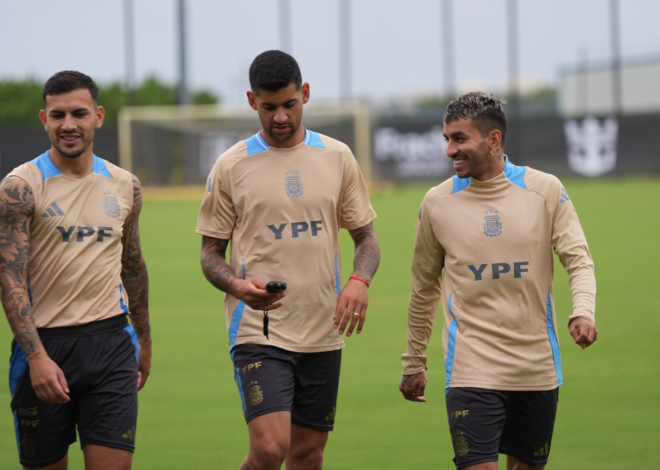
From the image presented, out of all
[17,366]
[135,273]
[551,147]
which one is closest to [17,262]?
[17,366]

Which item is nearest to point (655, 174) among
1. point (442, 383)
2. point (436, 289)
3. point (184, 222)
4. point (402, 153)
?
point (402, 153)

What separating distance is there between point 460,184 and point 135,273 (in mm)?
1738

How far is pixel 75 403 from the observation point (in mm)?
4375

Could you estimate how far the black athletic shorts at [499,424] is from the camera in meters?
4.13

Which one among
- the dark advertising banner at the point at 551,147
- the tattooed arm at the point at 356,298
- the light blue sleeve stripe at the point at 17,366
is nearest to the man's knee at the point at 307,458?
the tattooed arm at the point at 356,298

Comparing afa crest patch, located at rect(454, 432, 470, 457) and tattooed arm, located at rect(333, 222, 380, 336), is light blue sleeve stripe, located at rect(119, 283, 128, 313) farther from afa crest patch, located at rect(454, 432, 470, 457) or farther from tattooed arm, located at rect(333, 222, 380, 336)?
afa crest patch, located at rect(454, 432, 470, 457)

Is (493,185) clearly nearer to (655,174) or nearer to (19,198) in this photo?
(19,198)

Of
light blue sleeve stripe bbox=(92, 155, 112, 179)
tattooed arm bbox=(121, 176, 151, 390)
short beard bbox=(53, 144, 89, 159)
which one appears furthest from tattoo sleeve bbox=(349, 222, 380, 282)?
short beard bbox=(53, 144, 89, 159)

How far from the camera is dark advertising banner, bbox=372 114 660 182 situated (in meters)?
34.7

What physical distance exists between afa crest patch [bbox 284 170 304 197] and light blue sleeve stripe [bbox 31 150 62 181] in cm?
111

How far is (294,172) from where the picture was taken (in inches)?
189

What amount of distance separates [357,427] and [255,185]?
2.66 m

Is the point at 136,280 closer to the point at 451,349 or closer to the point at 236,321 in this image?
the point at 236,321

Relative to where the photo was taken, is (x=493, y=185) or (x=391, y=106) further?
(x=391, y=106)
